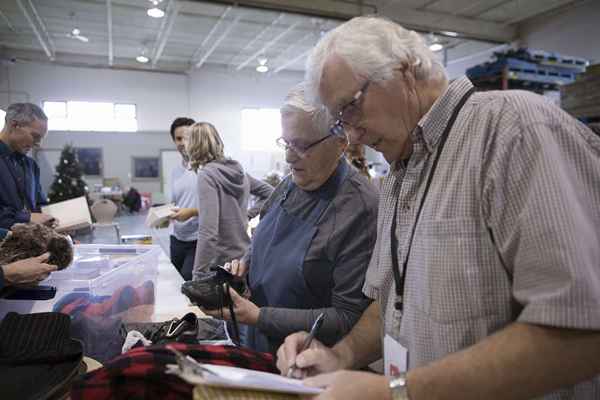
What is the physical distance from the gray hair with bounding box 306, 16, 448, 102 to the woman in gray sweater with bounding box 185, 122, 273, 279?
1.94 m

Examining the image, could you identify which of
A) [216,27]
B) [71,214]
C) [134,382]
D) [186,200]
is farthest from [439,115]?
[216,27]

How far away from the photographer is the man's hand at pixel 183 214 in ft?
10.1

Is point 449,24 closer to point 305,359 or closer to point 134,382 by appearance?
point 305,359

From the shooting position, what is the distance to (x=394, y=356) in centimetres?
88

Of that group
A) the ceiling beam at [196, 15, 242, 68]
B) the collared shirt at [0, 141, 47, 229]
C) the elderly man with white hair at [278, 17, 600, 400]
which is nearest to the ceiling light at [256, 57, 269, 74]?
the ceiling beam at [196, 15, 242, 68]

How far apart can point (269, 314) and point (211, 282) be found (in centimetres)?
21

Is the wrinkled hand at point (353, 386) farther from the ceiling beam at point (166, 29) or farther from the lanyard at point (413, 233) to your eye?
the ceiling beam at point (166, 29)

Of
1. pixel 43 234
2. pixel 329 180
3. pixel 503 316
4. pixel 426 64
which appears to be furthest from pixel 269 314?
pixel 43 234

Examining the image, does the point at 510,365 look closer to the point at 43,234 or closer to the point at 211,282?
the point at 211,282

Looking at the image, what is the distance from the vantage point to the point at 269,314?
120 cm

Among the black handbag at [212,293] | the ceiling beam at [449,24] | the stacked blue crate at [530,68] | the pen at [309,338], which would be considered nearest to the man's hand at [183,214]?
the black handbag at [212,293]

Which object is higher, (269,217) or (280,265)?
(269,217)

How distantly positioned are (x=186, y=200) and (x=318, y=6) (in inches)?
176

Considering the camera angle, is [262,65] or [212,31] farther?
[262,65]
